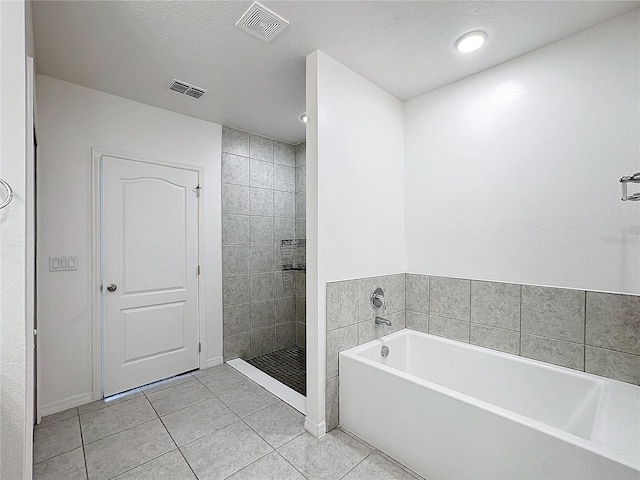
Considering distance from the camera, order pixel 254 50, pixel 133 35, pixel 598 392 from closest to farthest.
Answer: pixel 598 392
pixel 133 35
pixel 254 50

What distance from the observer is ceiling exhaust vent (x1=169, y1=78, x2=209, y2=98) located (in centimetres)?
247

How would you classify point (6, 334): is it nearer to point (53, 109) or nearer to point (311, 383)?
point (311, 383)

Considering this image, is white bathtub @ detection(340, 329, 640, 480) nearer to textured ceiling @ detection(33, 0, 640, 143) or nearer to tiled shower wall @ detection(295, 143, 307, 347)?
tiled shower wall @ detection(295, 143, 307, 347)

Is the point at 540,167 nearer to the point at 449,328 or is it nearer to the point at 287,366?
the point at 449,328

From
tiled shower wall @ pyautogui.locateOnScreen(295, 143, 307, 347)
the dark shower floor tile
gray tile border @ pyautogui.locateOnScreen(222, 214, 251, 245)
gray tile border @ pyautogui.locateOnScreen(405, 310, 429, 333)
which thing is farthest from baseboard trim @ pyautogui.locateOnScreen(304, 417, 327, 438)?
gray tile border @ pyautogui.locateOnScreen(222, 214, 251, 245)

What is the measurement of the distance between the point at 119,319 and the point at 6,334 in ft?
5.96

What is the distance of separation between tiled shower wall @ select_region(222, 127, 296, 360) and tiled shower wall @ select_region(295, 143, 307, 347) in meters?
0.06

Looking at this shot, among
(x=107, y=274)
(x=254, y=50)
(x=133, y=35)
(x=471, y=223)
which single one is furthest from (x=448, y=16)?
(x=107, y=274)

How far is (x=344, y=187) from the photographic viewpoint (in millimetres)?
2281

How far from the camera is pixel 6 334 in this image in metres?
1.06

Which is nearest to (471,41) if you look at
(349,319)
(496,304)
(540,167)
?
(540,167)

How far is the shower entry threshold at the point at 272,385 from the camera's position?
2.54 meters

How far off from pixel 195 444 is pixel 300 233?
2.46 meters

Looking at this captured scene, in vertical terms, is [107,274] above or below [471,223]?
below
